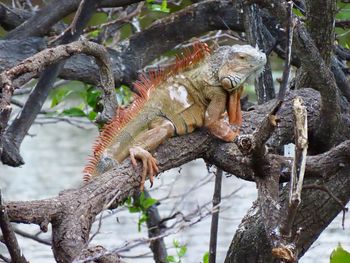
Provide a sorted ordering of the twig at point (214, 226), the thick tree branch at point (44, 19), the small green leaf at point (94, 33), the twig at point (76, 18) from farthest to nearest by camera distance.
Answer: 1. the small green leaf at point (94, 33)
2. the thick tree branch at point (44, 19)
3. the twig at point (214, 226)
4. the twig at point (76, 18)

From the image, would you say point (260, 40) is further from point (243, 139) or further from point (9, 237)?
point (9, 237)

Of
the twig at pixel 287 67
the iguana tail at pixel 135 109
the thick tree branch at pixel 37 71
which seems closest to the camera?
the twig at pixel 287 67

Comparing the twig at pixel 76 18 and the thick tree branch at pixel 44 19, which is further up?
the twig at pixel 76 18

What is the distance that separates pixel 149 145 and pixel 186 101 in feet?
1.05

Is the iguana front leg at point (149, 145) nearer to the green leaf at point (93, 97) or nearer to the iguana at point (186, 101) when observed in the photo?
the iguana at point (186, 101)

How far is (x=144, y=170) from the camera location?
277cm

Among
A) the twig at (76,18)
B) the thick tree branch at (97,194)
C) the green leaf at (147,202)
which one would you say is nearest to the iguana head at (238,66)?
the thick tree branch at (97,194)

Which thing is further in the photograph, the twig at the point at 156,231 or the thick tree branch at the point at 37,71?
the twig at the point at 156,231

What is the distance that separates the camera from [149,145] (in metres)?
2.97

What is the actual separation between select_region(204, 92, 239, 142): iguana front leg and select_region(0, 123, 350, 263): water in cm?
170

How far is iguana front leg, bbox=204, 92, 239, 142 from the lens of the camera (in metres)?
3.06

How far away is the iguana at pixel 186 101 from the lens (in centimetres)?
305

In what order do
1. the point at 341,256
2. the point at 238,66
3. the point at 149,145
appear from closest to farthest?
the point at 149,145 → the point at 341,256 → the point at 238,66

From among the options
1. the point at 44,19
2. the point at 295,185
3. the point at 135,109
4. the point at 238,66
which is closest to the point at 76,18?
the point at 44,19
